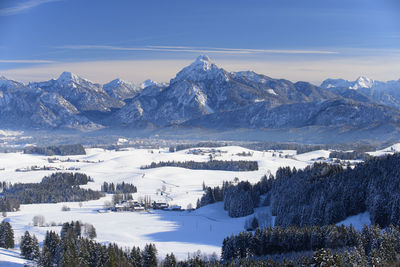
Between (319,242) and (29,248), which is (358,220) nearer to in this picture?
(319,242)

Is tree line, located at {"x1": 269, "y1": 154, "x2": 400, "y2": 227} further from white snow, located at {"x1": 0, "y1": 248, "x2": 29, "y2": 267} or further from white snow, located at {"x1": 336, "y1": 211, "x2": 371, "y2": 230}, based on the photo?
white snow, located at {"x1": 0, "y1": 248, "x2": 29, "y2": 267}

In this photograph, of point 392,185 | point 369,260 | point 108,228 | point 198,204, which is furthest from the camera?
point 198,204

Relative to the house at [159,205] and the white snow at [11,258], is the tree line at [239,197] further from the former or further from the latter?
the white snow at [11,258]

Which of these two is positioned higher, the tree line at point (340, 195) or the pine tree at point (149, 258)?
the tree line at point (340, 195)

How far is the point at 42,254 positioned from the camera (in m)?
62.0

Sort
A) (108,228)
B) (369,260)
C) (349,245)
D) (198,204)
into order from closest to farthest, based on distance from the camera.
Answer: (369,260)
(349,245)
(108,228)
(198,204)

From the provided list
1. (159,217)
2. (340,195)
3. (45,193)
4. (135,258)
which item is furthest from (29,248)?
(45,193)

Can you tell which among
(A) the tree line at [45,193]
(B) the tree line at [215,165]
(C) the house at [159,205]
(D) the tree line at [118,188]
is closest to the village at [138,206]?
(C) the house at [159,205]

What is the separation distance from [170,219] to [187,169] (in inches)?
3080

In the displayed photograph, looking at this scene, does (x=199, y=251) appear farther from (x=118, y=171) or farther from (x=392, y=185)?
(x=118, y=171)

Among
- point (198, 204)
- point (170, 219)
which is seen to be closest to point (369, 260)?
point (170, 219)

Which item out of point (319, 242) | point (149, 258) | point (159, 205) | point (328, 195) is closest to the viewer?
point (149, 258)

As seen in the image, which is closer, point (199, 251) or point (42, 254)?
point (42, 254)

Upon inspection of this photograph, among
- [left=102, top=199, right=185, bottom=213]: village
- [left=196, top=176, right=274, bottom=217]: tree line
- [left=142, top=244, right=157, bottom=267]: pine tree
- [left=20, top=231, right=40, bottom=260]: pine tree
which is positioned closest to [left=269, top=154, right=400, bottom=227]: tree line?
[left=196, top=176, right=274, bottom=217]: tree line
